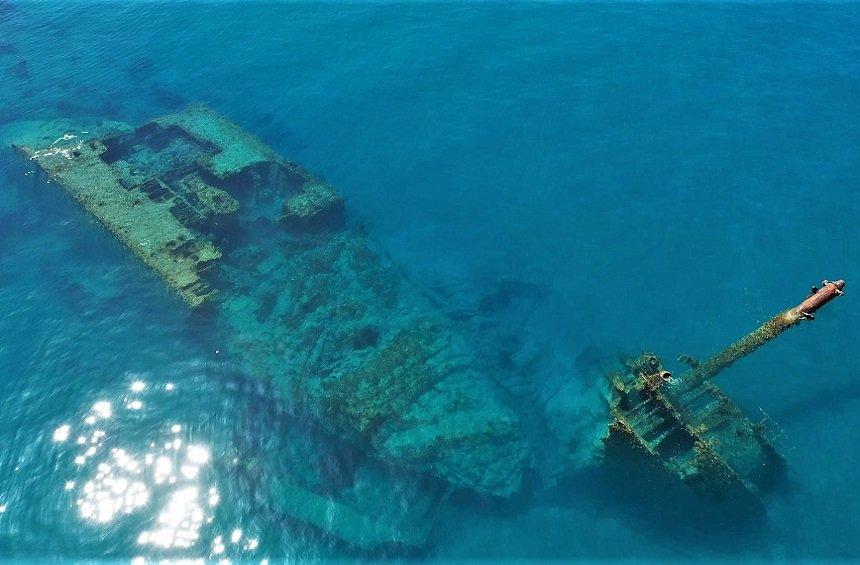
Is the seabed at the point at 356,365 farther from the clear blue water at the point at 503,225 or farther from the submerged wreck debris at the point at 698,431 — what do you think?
the clear blue water at the point at 503,225

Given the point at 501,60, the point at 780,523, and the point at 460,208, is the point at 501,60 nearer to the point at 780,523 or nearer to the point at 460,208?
the point at 460,208

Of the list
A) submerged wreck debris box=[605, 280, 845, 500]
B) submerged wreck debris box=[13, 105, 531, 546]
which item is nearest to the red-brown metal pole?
submerged wreck debris box=[605, 280, 845, 500]

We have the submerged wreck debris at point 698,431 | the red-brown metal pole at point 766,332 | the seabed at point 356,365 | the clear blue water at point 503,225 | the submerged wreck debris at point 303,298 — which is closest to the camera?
the red-brown metal pole at point 766,332

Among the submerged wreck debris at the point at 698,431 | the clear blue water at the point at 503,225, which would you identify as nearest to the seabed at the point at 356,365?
the submerged wreck debris at the point at 698,431

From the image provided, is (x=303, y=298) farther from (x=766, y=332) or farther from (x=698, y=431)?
(x=766, y=332)

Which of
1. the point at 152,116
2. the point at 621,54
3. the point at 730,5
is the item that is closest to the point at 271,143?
the point at 152,116

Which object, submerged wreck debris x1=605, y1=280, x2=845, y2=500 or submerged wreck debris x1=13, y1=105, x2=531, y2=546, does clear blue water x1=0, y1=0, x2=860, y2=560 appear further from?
submerged wreck debris x1=605, y1=280, x2=845, y2=500

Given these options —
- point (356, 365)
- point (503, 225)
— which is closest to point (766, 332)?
point (356, 365)
